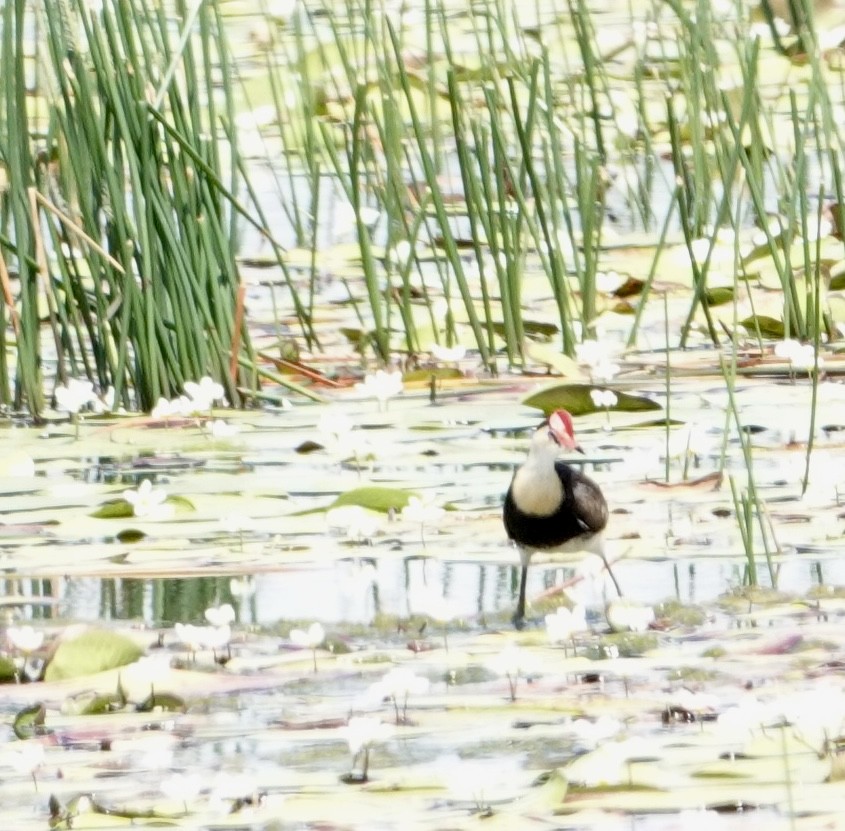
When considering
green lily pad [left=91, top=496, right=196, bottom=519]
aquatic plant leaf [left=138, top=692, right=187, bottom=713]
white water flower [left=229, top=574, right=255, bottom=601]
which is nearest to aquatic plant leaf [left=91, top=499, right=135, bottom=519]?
green lily pad [left=91, top=496, right=196, bottom=519]

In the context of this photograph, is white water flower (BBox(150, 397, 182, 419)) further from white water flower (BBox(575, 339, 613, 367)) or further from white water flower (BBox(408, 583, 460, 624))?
white water flower (BBox(408, 583, 460, 624))

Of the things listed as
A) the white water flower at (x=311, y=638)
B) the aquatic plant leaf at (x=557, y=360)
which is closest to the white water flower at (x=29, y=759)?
the white water flower at (x=311, y=638)

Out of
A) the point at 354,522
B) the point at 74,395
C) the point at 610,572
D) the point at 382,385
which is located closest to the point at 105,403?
the point at 74,395

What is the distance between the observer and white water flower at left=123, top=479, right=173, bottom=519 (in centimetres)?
385

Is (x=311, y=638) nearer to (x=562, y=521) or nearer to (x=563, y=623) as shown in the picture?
(x=563, y=623)

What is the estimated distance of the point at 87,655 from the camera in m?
2.86

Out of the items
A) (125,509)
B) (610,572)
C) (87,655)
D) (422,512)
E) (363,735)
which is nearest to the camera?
(363,735)

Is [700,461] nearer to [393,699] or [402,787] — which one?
[393,699]

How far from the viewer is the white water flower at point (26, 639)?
2.94 m

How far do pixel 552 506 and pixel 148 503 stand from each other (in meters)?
0.85

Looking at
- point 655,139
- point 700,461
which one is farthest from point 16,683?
point 655,139

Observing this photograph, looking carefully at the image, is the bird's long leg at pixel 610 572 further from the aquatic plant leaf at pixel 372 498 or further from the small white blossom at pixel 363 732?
the small white blossom at pixel 363 732

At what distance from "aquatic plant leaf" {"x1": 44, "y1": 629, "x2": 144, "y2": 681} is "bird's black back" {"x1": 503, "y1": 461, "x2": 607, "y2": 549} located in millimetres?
779

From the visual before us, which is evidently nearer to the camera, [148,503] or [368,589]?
[368,589]
